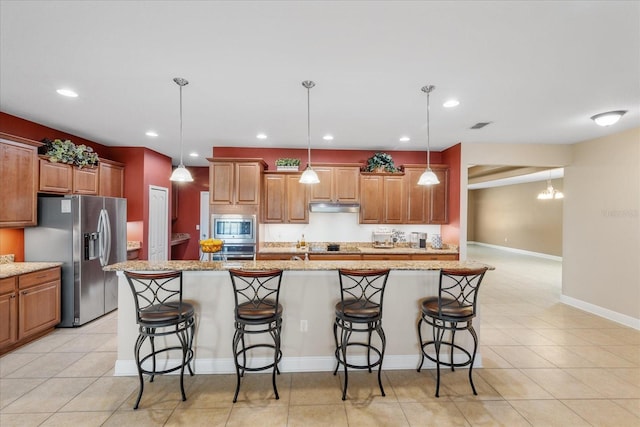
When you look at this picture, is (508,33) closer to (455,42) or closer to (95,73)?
(455,42)

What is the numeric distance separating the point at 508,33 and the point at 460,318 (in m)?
2.24

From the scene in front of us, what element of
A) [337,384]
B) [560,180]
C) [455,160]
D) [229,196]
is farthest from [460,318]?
[560,180]

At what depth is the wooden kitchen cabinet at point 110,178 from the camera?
4.85 meters

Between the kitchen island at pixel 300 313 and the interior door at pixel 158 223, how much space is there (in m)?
3.19

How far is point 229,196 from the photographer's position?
5.03 meters

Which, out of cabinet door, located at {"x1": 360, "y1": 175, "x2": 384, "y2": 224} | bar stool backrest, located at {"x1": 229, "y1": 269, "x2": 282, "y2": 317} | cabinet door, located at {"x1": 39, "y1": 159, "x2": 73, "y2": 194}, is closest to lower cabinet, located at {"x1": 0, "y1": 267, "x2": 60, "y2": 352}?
cabinet door, located at {"x1": 39, "y1": 159, "x2": 73, "y2": 194}

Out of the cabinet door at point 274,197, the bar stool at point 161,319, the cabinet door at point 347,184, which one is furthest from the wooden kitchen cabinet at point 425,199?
the bar stool at point 161,319

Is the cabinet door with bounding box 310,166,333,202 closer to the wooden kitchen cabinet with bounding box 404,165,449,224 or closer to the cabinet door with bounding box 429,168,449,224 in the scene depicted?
the wooden kitchen cabinet with bounding box 404,165,449,224

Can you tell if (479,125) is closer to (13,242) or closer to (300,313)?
(300,313)

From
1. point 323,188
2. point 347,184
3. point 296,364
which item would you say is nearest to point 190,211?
point 323,188

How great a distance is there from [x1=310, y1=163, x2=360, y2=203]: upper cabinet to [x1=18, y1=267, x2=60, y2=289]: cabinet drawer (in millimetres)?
3808

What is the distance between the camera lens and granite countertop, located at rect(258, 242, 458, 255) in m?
5.10

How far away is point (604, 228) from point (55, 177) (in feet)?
26.9

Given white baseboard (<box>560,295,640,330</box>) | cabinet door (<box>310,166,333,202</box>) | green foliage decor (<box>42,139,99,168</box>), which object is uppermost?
green foliage decor (<box>42,139,99,168</box>)
